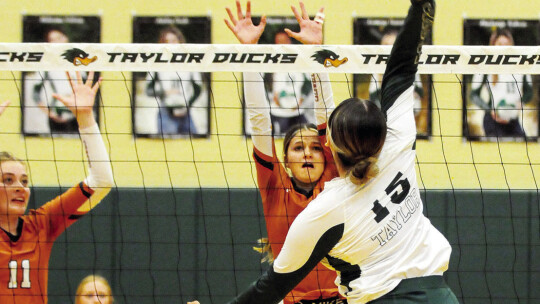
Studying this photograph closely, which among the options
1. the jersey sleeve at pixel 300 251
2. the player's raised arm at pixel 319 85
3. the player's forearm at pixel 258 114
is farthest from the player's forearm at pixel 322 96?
the jersey sleeve at pixel 300 251

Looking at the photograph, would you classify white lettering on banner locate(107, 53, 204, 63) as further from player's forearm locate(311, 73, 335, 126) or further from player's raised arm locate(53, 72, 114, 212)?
player's forearm locate(311, 73, 335, 126)

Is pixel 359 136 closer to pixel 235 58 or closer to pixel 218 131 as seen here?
pixel 235 58

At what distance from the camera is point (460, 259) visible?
5883 millimetres

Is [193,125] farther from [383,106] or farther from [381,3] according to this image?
[383,106]

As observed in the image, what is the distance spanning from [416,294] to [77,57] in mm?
2234

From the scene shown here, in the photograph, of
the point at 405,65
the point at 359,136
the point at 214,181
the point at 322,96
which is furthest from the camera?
the point at 214,181

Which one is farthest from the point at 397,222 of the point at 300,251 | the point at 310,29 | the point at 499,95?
the point at 499,95

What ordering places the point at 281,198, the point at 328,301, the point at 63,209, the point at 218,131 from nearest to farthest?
the point at 328,301, the point at 281,198, the point at 63,209, the point at 218,131

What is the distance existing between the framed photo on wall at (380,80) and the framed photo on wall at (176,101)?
1372mm

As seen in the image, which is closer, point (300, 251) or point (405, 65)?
point (300, 251)

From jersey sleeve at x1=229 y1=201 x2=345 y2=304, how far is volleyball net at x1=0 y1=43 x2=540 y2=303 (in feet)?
8.03

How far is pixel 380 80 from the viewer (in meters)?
6.91

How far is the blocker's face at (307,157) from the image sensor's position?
143 inches

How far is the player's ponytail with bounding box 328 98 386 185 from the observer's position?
2027 mm
